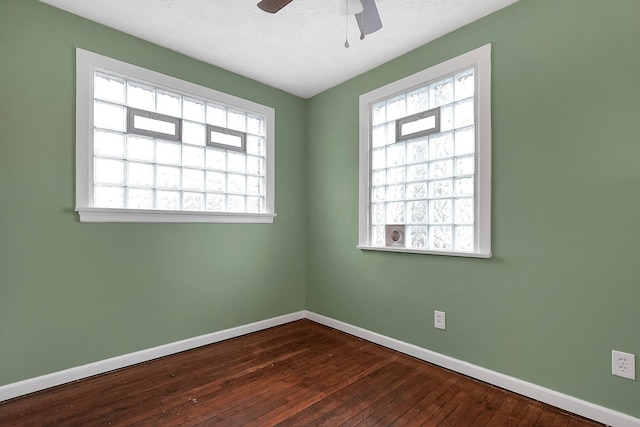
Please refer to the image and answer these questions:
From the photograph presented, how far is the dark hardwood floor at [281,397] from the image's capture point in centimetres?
178

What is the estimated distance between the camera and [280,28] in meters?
2.38

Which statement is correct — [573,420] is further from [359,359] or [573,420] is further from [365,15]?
[365,15]

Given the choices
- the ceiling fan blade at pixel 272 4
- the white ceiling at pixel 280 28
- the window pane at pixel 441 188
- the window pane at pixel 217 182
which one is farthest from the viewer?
the window pane at pixel 217 182

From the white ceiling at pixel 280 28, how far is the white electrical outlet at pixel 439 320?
2192 mm

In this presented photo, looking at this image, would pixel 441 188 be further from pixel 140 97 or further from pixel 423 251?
pixel 140 97

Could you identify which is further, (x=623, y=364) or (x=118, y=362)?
(x=118, y=362)

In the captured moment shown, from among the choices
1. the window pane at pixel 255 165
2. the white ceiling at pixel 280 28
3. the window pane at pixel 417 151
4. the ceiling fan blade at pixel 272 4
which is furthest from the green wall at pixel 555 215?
the window pane at pixel 255 165

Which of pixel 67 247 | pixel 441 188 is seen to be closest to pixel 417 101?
pixel 441 188

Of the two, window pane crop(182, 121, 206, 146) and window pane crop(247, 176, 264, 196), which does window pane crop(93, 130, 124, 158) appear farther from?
window pane crop(247, 176, 264, 196)

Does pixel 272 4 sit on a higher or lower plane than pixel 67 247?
higher

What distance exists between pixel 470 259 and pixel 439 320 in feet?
1.83

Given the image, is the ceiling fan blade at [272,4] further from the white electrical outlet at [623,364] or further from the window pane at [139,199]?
the white electrical outlet at [623,364]

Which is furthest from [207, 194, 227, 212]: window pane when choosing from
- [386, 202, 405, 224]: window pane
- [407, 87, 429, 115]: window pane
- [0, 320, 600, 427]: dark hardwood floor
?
[407, 87, 429, 115]: window pane

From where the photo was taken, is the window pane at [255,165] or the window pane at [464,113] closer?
the window pane at [464,113]
